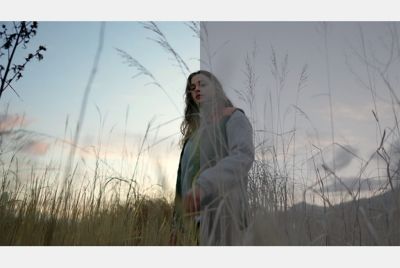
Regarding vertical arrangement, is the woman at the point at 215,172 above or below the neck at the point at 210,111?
below

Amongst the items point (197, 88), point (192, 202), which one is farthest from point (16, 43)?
point (192, 202)

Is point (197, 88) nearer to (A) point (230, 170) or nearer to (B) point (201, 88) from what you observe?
(B) point (201, 88)

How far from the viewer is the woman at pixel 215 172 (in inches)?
51.9

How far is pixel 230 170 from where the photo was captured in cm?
142

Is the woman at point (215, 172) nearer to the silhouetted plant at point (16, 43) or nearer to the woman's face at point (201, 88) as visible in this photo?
the woman's face at point (201, 88)

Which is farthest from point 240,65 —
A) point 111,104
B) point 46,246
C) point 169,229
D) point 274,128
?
point 46,246

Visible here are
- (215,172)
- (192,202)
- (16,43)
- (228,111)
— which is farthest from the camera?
(16,43)

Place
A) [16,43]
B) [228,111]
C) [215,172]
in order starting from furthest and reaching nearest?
[16,43] → [228,111] → [215,172]

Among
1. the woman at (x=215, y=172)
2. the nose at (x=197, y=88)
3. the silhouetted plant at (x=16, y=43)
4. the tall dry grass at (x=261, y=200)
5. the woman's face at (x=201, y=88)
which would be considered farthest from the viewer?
A: the silhouetted plant at (x=16, y=43)

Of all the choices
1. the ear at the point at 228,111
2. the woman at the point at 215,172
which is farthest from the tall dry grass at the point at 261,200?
the ear at the point at 228,111

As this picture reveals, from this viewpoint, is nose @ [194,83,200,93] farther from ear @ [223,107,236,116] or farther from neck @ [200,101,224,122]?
neck @ [200,101,224,122]

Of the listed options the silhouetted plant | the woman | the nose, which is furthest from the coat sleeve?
the silhouetted plant

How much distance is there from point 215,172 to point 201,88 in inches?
20.1
